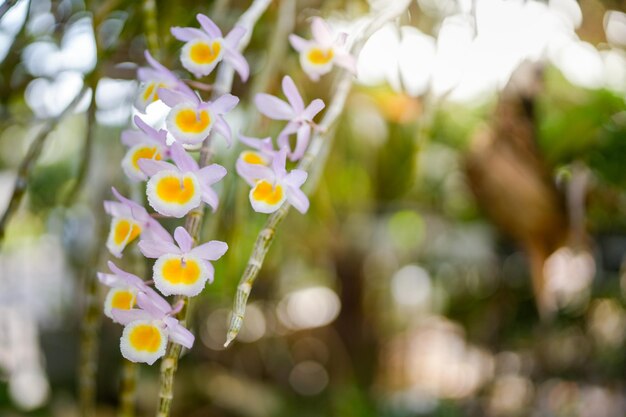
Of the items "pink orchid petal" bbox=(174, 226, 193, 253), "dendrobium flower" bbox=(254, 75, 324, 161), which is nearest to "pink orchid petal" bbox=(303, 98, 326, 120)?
"dendrobium flower" bbox=(254, 75, 324, 161)

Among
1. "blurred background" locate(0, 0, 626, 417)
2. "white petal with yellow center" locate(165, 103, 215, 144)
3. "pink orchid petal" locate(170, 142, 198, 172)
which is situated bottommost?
"blurred background" locate(0, 0, 626, 417)

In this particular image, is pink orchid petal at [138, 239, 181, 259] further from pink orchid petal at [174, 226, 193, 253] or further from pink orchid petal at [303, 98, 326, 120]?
pink orchid petal at [303, 98, 326, 120]

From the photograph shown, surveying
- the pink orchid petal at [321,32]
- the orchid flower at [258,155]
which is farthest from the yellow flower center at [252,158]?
the pink orchid petal at [321,32]

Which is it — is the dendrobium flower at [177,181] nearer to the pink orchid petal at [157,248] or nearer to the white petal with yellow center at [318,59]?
the pink orchid petal at [157,248]

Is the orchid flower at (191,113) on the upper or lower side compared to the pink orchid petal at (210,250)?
upper

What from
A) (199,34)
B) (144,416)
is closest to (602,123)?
(199,34)

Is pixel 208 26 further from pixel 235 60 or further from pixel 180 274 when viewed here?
pixel 180 274

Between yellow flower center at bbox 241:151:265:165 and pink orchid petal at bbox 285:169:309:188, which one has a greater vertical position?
pink orchid petal at bbox 285:169:309:188
